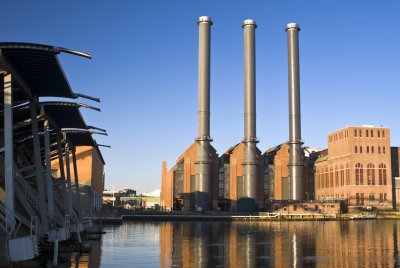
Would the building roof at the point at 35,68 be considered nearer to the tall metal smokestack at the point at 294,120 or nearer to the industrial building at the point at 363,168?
the tall metal smokestack at the point at 294,120

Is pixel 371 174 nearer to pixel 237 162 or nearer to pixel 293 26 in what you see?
pixel 237 162

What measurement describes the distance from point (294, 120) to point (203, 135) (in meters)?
25.0

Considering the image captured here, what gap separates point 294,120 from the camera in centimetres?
13438

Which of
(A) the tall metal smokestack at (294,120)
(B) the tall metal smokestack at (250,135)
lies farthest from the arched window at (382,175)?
(B) the tall metal smokestack at (250,135)

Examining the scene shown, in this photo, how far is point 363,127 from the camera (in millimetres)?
149750

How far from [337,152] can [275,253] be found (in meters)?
122

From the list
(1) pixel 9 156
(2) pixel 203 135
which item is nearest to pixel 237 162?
(2) pixel 203 135

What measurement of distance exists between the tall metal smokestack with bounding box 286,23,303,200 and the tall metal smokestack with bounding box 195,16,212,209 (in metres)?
23.0

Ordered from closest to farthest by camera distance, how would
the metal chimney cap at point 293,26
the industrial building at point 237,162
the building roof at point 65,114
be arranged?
1. the building roof at point 65,114
2. the industrial building at point 237,162
3. the metal chimney cap at point 293,26

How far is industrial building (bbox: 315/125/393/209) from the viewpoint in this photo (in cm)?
14475

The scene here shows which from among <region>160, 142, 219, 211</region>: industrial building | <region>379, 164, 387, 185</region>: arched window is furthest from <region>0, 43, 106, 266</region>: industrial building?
<region>379, 164, 387, 185</region>: arched window

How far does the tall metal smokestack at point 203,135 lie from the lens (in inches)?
4990

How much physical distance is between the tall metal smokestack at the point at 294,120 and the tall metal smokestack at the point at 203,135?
22991 millimetres

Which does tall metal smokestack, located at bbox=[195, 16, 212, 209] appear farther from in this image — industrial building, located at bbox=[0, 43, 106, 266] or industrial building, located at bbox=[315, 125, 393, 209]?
industrial building, located at bbox=[0, 43, 106, 266]
